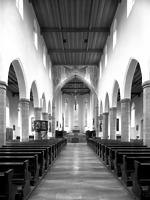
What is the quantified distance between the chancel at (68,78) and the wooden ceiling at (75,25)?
69 millimetres

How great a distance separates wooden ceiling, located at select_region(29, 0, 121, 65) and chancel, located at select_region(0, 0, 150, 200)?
0.07 meters

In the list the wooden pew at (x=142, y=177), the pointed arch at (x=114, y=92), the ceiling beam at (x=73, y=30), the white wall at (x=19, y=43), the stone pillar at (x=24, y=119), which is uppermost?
the ceiling beam at (x=73, y=30)

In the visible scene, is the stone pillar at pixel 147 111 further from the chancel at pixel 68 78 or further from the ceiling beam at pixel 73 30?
the ceiling beam at pixel 73 30

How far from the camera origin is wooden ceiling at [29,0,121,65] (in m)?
16.4

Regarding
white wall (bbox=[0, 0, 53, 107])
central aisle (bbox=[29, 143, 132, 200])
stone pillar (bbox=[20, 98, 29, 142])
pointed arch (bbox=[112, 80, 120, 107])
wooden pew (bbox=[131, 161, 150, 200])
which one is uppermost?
white wall (bbox=[0, 0, 53, 107])

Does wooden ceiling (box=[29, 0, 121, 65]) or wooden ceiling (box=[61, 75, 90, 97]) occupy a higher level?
wooden ceiling (box=[29, 0, 121, 65])

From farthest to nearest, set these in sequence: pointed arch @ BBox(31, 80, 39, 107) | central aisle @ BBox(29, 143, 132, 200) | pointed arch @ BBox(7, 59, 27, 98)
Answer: pointed arch @ BBox(31, 80, 39, 107), pointed arch @ BBox(7, 59, 27, 98), central aisle @ BBox(29, 143, 132, 200)

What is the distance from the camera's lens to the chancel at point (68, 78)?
5.84 m

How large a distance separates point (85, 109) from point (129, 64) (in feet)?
96.9

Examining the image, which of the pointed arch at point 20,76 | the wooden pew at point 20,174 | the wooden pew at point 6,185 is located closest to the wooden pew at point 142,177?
the wooden pew at point 20,174

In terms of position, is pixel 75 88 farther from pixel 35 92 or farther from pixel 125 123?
pixel 125 123

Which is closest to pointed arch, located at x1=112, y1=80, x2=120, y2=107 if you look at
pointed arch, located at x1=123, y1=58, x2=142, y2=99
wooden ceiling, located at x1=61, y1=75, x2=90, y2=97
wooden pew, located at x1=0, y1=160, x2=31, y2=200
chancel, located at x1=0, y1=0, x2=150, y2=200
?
chancel, located at x1=0, y1=0, x2=150, y2=200

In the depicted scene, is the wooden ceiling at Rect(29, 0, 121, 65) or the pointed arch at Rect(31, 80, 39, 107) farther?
the pointed arch at Rect(31, 80, 39, 107)

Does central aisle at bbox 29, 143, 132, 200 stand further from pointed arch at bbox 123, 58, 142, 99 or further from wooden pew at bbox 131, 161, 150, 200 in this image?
pointed arch at bbox 123, 58, 142, 99
